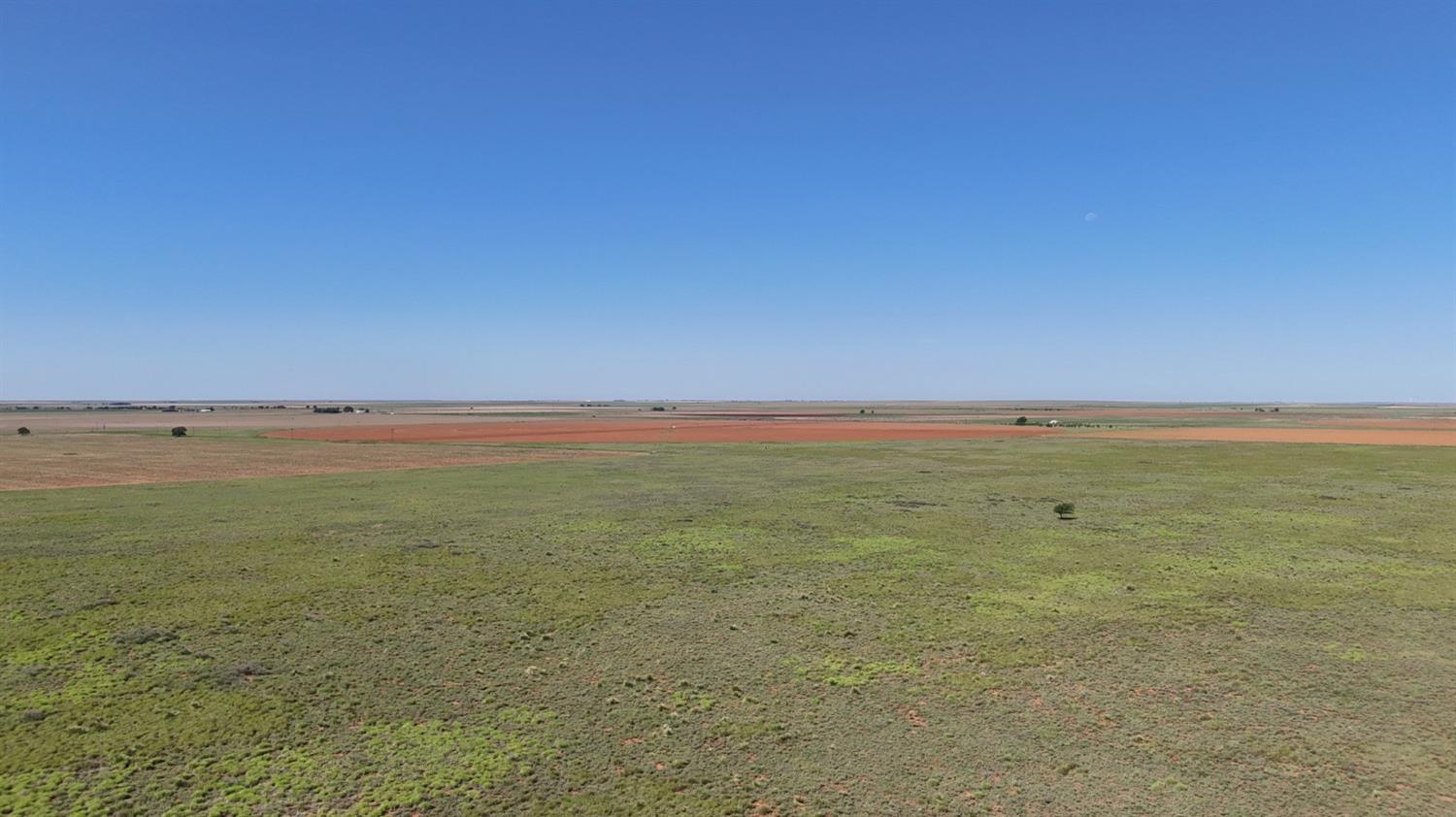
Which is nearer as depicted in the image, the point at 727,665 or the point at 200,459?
the point at 727,665

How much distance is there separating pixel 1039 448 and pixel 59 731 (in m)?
49.9

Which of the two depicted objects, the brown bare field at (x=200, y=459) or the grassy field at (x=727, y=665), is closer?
the grassy field at (x=727, y=665)

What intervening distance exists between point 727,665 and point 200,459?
146ft

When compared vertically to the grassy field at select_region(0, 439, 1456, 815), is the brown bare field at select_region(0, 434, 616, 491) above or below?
above

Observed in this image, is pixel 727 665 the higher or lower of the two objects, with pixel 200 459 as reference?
lower

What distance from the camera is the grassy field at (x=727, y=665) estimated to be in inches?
257

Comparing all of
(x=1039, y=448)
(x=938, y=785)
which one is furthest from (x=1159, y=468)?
(x=938, y=785)

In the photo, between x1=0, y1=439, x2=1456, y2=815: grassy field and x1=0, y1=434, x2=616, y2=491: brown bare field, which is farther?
x1=0, y1=434, x2=616, y2=491: brown bare field

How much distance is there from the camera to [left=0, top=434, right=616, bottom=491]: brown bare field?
32.3 meters

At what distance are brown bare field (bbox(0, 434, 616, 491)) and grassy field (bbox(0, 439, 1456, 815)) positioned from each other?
13.9 meters

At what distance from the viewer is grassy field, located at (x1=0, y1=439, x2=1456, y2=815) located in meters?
6.52

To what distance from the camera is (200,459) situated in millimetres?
41781

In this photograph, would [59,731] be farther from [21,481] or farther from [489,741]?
[21,481]

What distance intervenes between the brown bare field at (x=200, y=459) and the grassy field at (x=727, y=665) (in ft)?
45.7
